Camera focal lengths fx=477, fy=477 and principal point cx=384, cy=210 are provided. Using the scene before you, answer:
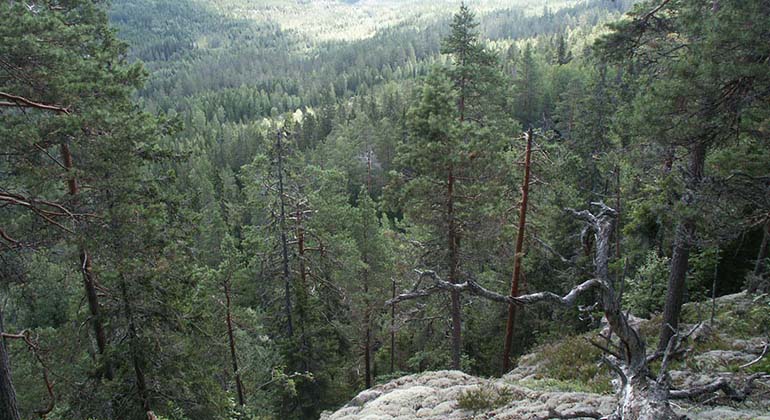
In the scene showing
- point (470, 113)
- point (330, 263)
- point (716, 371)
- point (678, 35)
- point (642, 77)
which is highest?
point (678, 35)

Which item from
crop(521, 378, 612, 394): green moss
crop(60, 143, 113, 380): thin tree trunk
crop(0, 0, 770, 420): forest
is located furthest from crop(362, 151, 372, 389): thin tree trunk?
crop(521, 378, 612, 394): green moss

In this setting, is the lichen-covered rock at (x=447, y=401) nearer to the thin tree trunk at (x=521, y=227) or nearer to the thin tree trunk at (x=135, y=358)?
the thin tree trunk at (x=135, y=358)

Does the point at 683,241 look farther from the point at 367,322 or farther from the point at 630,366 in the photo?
the point at 367,322

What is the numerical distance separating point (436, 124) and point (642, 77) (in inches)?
198

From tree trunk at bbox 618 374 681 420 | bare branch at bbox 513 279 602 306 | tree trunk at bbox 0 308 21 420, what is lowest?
tree trunk at bbox 0 308 21 420

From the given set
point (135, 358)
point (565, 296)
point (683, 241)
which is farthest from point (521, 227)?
point (135, 358)

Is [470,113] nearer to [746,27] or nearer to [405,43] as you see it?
[746,27]

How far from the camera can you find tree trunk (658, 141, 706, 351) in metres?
8.41

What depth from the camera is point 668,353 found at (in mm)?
4922

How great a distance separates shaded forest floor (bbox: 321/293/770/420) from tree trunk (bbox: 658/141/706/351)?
0.69 meters

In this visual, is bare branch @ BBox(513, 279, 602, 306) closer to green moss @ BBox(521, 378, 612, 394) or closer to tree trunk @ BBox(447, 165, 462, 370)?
green moss @ BBox(521, 378, 612, 394)

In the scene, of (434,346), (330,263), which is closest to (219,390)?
(330,263)

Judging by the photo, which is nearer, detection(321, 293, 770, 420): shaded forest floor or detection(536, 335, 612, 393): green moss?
detection(321, 293, 770, 420): shaded forest floor

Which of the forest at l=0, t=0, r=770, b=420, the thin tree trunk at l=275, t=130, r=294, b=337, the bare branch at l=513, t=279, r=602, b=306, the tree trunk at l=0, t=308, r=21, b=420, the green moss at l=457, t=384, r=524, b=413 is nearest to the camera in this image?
the bare branch at l=513, t=279, r=602, b=306
